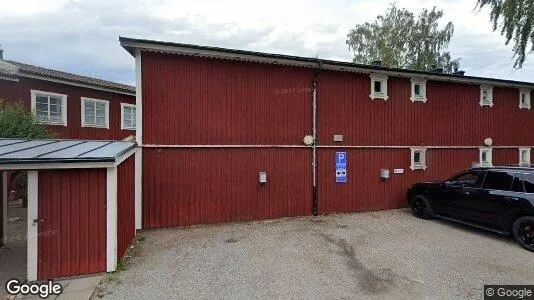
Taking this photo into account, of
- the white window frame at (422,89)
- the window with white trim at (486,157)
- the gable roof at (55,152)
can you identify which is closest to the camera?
the gable roof at (55,152)

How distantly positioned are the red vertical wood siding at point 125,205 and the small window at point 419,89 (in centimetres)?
997

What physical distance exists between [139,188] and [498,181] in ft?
30.5

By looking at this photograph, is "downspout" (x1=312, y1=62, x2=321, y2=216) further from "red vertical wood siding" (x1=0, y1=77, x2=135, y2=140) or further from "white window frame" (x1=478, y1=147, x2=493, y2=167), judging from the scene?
"red vertical wood siding" (x1=0, y1=77, x2=135, y2=140)

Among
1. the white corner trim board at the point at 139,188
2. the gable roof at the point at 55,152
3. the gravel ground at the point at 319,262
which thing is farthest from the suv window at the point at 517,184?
the white corner trim board at the point at 139,188

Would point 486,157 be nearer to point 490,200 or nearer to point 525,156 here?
→ point 525,156

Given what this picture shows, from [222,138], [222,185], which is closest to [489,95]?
[222,138]

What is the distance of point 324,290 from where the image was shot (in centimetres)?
509

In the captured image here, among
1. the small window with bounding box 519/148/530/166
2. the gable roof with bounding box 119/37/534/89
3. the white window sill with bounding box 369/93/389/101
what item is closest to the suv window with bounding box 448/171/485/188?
the white window sill with bounding box 369/93/389/101

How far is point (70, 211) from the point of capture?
5453 mm

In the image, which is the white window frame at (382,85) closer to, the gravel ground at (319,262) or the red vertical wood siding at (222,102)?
the red vertical wood siding at (222,102)

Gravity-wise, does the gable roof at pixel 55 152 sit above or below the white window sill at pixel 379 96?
below

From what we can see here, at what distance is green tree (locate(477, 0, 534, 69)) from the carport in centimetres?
1639

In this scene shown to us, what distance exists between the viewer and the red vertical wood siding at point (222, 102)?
8680 mm

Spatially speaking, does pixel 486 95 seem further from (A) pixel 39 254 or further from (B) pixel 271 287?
(A) pixel 39 254
